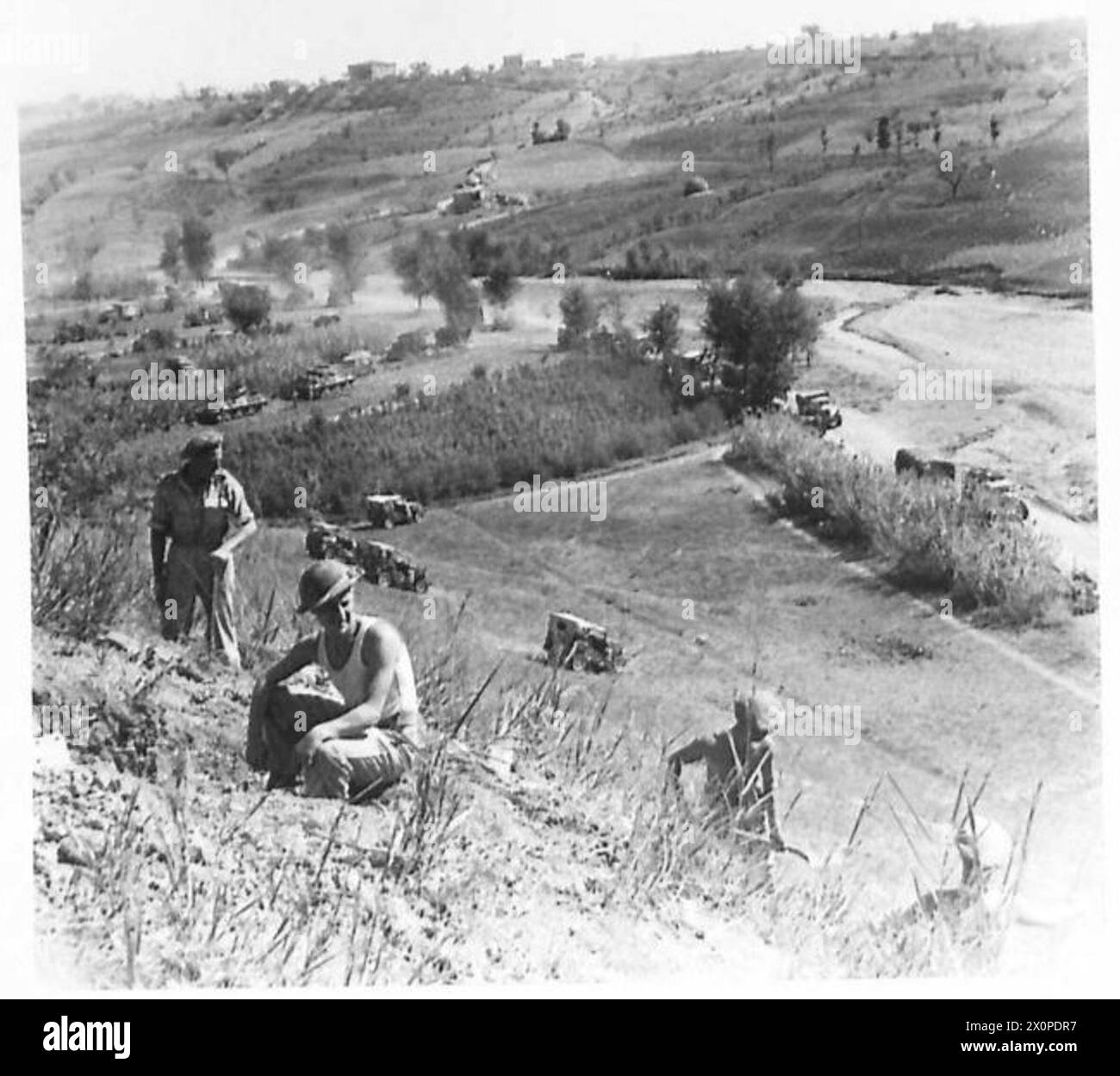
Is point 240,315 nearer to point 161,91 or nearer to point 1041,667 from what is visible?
point 161,91

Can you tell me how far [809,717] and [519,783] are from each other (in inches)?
36.5

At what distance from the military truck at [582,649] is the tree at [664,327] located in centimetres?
97

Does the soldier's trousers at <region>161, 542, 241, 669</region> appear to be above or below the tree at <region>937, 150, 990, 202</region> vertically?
below

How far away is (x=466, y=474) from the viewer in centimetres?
597

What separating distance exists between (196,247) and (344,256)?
1.59 ft

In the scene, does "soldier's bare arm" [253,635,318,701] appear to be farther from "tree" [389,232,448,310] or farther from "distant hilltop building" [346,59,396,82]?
"distant hilltop building" [346,59,396,82]

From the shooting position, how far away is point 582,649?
580 cm

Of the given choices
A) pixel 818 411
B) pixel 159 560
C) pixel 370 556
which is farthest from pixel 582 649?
pixel 159 560

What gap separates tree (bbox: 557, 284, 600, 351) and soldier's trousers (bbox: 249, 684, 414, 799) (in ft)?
4.69

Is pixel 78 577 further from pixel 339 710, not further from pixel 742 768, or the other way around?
pixel 742 768

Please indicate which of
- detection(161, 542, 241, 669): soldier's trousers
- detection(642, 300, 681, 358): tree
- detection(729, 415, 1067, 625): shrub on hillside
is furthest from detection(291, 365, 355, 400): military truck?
detection(729, 415, 1067, 625): shrub on hillside

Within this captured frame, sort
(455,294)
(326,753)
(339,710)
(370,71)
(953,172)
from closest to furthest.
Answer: (326,753), (339,710), (370,71), (953,172), (455,294)

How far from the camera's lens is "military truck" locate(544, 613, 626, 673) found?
5777 millimetres

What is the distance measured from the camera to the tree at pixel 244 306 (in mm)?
6051
